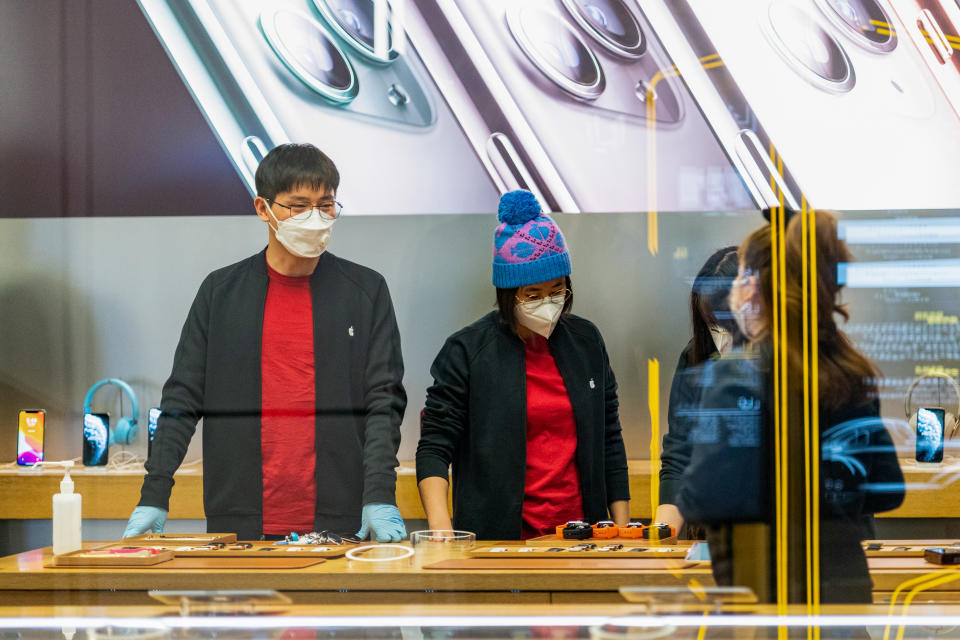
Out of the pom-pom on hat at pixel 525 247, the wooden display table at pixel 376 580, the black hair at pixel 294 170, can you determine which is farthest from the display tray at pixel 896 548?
the black hair at pixel 294 170

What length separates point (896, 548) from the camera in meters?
1.91

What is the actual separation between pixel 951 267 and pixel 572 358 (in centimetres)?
90

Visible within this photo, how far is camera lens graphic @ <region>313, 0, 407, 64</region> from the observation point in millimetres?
2334

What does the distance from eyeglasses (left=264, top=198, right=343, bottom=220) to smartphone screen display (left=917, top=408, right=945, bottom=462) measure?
4.97 ft

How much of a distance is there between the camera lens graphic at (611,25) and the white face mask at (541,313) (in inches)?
24.7

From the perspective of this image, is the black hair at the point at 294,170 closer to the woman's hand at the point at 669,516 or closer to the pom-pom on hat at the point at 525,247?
the pom-pom on hat at the point at 525,247

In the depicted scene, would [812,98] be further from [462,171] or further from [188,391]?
[188,391]

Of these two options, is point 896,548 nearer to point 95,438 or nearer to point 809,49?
point 809,49

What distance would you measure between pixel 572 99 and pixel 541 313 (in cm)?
55

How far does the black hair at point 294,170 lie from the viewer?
2.46m

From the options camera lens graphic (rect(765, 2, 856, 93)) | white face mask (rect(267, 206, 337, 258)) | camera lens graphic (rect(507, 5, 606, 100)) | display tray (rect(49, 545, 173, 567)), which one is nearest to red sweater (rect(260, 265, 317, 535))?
white face mask (rect(267, 206, 337, 258))

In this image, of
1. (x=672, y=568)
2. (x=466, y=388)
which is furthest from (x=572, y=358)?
(x=672, y=568)

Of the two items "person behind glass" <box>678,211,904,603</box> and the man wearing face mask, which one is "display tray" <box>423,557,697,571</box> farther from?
the man wearing face mask

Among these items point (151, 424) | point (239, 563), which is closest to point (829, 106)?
point (239, 563)
